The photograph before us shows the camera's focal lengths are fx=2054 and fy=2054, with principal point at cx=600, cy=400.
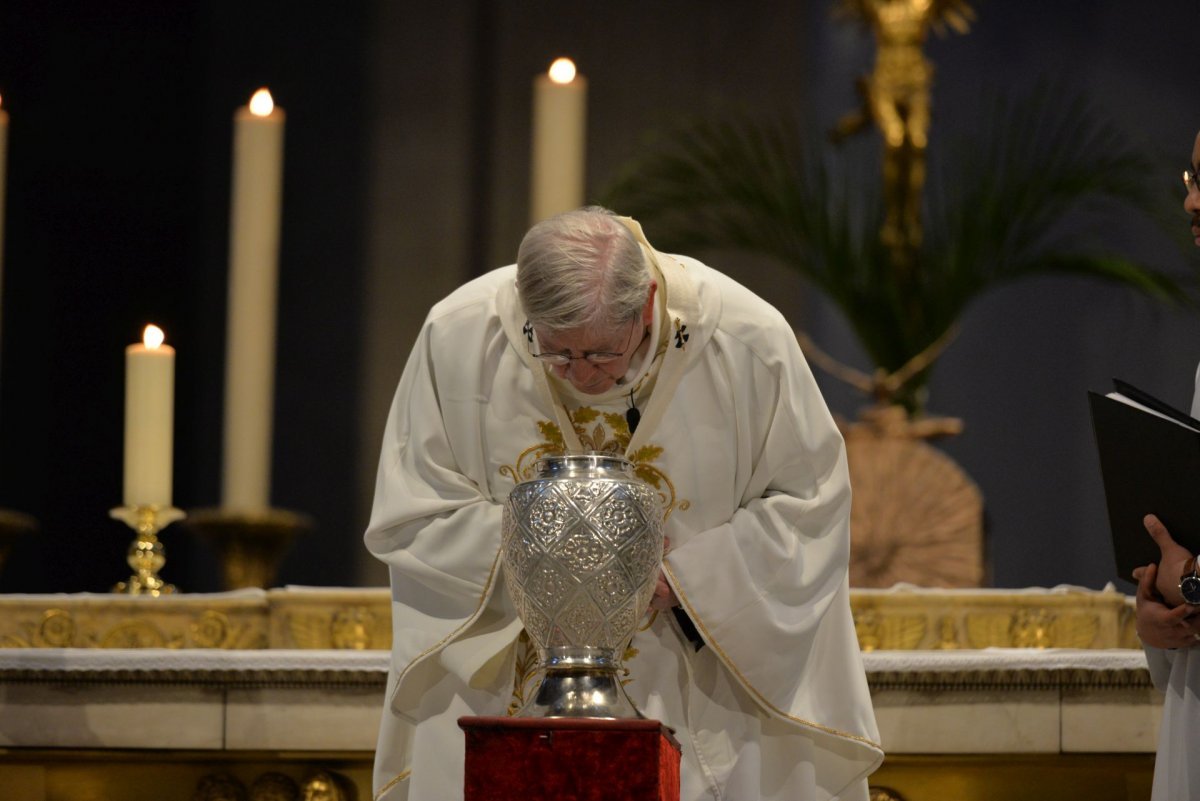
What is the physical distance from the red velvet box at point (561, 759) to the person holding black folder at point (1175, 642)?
90cm

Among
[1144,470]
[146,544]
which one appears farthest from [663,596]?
[146,544]

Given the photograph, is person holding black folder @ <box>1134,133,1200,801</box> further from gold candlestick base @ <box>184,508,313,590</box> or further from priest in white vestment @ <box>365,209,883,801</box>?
gold candlestick base @ <box>184,508,313,590</box>

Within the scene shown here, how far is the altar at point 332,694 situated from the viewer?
Answer: 428 cm

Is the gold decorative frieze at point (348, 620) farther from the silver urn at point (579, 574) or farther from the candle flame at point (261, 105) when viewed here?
the silver urn at point (579, 574)

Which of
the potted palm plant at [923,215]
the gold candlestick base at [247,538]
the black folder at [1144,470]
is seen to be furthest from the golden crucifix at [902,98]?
the black folder at [1144,470]

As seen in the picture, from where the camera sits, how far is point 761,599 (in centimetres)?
368

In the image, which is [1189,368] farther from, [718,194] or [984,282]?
[718,194]

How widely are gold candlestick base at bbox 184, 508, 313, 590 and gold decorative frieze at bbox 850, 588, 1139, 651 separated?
1.28 meters

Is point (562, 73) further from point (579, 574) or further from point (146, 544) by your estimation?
point (579, 574)

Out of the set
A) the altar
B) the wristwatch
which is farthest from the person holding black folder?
the altar

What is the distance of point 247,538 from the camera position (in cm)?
460

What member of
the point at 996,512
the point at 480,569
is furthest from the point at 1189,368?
the point at 480,569

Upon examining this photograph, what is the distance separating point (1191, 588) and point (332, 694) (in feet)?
6.15

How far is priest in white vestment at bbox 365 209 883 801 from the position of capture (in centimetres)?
370
